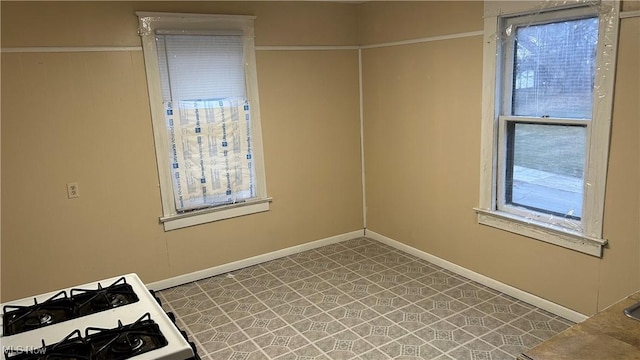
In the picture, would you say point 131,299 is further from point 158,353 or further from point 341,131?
point 341,131

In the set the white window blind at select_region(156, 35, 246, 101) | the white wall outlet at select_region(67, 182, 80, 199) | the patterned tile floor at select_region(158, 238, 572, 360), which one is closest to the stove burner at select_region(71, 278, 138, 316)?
the patterned tile floor at select_region(158, 238, 572, 360)

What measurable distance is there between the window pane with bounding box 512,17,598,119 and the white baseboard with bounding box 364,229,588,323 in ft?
4.19

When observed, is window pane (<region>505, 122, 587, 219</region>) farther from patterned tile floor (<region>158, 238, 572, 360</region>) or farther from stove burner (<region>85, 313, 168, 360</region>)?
stove burner (<region>85, 313, 168, 360</region>)

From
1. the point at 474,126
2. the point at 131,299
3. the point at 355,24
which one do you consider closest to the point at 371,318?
the point at 474,126

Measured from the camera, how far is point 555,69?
303 centimetres

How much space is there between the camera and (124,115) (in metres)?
3.54

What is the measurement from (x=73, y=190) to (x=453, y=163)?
9.48ft

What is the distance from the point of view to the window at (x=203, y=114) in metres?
3.64

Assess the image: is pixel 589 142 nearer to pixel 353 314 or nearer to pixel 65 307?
pixel 353 314

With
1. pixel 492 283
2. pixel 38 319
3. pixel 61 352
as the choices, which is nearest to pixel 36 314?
pixel 38 319

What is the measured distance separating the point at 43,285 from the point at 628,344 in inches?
140

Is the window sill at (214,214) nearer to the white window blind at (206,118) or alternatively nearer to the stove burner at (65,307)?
the white window blind at (206,118)

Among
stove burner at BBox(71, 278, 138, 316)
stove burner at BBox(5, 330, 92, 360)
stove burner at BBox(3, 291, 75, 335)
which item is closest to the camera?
stove burner at BBox(5, 330, 92, 360)

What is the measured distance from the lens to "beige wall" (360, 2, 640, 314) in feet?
9.02
